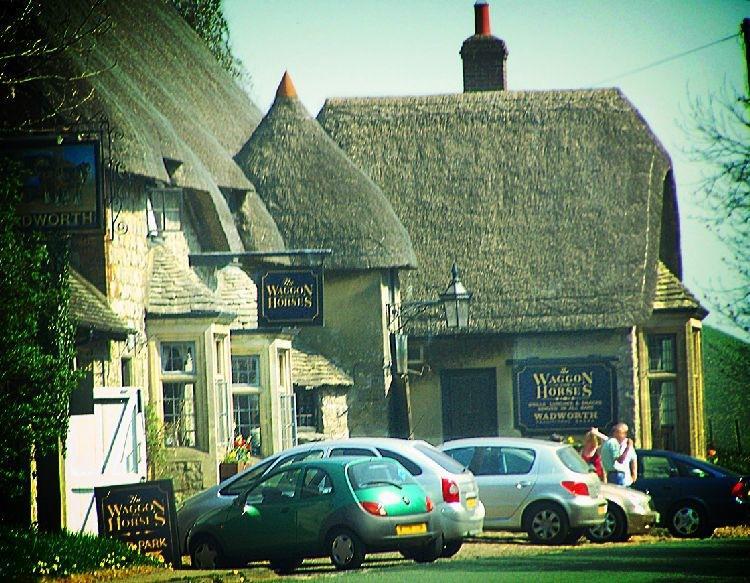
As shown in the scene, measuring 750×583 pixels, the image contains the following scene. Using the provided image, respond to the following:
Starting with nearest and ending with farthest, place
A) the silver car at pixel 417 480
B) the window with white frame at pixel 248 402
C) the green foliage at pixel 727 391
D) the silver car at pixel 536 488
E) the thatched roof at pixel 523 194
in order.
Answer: the silver car at pixel 417 480 < the silver car at pixel 536 488 < the green foliage at pixel 727 391 < the window with white frame at pixel 248 402 < the thatched roof at pixel 523 194

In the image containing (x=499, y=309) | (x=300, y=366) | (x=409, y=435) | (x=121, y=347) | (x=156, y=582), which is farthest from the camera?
(x=499, y=309)

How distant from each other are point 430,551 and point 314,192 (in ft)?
59.4

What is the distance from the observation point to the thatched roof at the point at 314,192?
36.6 m

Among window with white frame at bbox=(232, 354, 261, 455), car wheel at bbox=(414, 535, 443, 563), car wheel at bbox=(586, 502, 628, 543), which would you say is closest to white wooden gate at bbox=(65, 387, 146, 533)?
car wheel at bbox=(414, 535, 443, 563)

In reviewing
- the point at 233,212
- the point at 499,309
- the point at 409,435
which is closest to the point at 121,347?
the point at 233,212

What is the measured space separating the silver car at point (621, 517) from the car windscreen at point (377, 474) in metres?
5.06

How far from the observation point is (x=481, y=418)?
40.1m

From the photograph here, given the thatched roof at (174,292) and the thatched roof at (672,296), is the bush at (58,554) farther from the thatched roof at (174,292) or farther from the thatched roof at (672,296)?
the thatched roof at (672,296)

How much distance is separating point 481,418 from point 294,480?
69.0ft

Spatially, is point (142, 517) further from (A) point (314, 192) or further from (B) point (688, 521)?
(A) point (314, 192)

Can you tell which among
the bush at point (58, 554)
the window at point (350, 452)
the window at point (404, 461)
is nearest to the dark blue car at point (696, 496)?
the window at point (404, 461)

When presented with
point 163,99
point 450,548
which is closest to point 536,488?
point 450,548

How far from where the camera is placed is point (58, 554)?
59.0 feet

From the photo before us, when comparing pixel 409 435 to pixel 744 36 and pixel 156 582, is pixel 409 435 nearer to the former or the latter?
pixel 744 36
